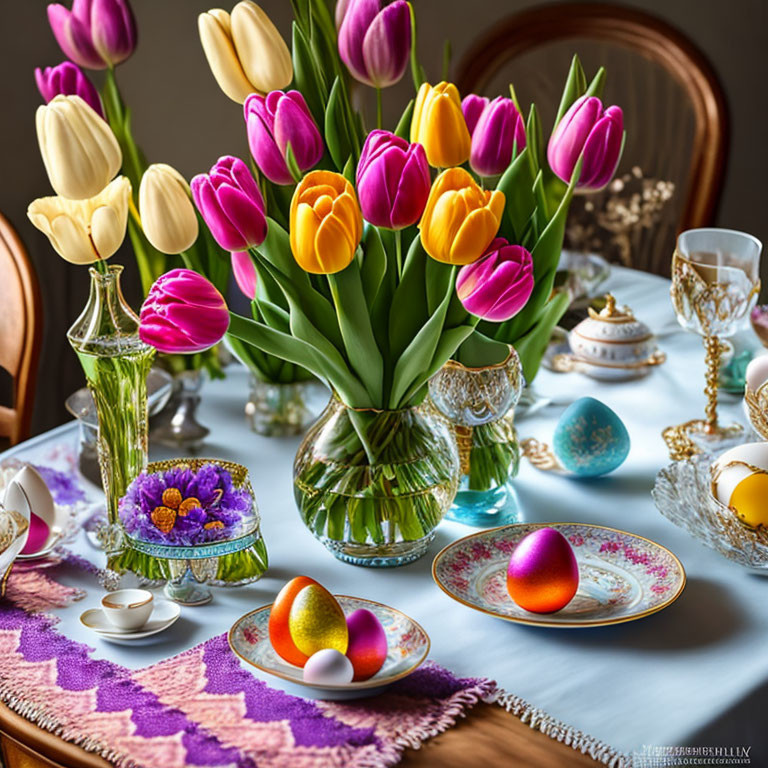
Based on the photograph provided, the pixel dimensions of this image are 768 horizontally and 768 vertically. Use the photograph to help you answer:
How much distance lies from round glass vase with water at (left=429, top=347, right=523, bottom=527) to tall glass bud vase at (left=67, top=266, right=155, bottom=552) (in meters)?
0.27

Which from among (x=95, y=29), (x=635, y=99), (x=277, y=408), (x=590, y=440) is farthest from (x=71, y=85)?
(x=635, y=99)

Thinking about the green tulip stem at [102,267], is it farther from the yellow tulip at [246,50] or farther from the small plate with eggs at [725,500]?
the small plate with eggs at [725,500]

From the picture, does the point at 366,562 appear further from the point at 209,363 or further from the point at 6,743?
the point at 209,363

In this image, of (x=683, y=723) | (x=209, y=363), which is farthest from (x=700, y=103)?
(x=683, y=723)

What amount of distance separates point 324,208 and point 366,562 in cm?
33

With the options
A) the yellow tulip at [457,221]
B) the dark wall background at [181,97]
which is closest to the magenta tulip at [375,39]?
the yellow tulip at [457,221]

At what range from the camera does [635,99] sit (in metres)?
2.12

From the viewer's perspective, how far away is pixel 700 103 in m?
1.99

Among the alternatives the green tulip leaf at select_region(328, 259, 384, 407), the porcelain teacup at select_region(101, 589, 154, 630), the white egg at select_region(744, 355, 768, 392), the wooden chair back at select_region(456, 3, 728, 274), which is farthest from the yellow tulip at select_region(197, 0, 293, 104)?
the wooden chair back at select_region(456, 3, 728, 274)

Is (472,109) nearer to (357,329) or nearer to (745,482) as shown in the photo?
(357,329)

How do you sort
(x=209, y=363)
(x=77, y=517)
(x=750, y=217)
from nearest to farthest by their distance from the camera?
(x=77, y=517), (x=209, y=363), (x=750, y=217)

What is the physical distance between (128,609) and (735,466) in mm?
518

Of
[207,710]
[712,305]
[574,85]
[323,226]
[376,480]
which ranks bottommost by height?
[207,710]

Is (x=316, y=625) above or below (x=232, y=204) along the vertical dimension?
below
